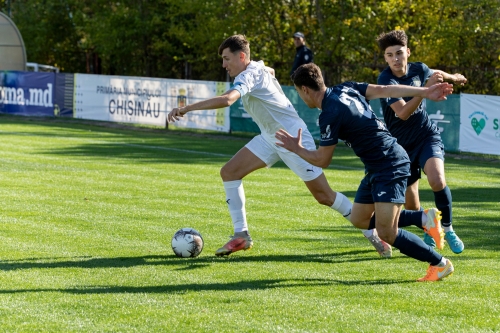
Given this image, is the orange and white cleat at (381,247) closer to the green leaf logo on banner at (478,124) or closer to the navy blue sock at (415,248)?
the navy blue sock at (415,248)

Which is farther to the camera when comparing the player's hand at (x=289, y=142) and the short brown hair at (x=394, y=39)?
the short brown hair at (x=394, y=39)

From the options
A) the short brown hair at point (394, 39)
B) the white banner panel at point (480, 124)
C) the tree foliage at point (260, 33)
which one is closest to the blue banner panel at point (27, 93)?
the tree foliage at point (260, 33)

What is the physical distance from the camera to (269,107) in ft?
27.8

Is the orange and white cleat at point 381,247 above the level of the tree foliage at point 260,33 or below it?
below

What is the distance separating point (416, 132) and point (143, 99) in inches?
733

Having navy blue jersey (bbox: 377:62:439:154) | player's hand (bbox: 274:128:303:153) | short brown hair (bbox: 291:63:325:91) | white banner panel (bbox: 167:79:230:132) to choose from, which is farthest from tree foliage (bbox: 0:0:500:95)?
player's hand (bbox: 274:128:303:153)

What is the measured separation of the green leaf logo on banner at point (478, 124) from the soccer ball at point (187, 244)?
12.6 meters

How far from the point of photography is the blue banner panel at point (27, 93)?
96.9ft

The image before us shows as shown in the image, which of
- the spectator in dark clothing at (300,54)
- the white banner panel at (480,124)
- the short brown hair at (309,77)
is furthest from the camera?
the spectator in dark clothing at (300,54)

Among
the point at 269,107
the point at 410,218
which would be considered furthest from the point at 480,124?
the point at 410,218

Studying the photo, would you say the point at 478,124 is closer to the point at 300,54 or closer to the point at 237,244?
the point at 300,54

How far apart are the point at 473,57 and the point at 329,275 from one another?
1872cm

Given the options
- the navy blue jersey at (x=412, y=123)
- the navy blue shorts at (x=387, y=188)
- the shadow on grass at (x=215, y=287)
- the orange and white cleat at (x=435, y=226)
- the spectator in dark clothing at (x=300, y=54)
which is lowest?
the shadow on grass at (x=215, y=287)

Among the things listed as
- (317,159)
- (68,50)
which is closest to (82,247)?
(317,159)
